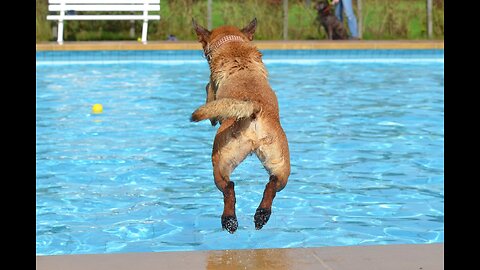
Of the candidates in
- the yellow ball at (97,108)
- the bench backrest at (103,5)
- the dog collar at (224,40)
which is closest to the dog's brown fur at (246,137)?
the dog collar at (224,40)

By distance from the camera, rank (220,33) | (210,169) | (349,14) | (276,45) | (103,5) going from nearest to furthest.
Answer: (220,33) → (210,169) → (276,45) → (103,5) → (349,14)

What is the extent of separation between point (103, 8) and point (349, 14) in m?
5.28

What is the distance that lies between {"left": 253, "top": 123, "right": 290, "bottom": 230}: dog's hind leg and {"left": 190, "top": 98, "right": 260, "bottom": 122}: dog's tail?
251 mm

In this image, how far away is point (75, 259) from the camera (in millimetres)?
4121

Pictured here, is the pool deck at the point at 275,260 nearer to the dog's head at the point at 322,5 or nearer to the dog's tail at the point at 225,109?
the dog's tail at the point at 225,109

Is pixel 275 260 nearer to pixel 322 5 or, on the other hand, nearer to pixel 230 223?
pixel 230 223

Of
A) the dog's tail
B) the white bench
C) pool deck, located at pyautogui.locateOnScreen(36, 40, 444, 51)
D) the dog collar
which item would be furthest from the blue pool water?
the white bench

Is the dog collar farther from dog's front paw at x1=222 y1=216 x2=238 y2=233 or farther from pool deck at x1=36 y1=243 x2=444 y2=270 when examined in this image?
pool deck at x1=36 y1=243 x2=444 y2=270

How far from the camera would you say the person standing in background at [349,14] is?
1917 cm

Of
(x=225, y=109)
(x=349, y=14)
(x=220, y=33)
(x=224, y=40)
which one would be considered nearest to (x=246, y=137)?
(x=225, y=109)

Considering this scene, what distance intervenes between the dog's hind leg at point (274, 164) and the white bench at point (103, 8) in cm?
1359

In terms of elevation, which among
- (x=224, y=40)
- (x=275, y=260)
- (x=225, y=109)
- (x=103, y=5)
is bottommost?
(x=275, y=260)

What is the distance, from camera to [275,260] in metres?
4.14
